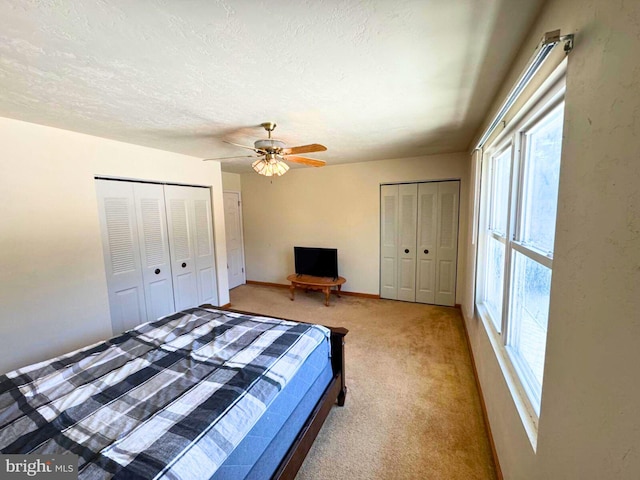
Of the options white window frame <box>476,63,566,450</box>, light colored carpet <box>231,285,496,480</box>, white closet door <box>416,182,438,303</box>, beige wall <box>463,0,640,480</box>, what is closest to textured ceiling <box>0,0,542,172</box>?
white window frame <box>476,63,566,450</box>

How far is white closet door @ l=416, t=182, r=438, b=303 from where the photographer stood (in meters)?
4.02

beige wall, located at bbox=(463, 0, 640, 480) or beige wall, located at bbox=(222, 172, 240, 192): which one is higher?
beige wall, located at bbox=(222, 172, 240, 192)

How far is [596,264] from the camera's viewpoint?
68cm

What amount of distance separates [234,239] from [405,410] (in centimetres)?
436

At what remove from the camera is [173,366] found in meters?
1.54

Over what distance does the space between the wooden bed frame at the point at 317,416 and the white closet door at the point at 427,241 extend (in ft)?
8.35

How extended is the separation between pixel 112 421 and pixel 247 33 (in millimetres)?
1819

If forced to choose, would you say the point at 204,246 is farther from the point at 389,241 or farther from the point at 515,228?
the point at 515,228

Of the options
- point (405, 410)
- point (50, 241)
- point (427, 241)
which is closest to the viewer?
point (405, 410)

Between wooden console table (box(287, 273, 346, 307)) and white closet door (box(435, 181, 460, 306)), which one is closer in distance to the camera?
white closet door (box(435, 181, 460, 306))

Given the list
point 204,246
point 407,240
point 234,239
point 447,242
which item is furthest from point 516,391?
point 234,239

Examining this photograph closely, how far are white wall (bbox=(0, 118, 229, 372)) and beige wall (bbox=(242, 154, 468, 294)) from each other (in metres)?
2.61

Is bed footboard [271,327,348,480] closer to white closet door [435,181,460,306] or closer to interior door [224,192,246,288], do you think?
white closet door [435,181,460,306]

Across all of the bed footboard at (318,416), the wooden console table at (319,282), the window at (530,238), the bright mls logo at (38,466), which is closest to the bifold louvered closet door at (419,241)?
the wooden console table at (319,282)
